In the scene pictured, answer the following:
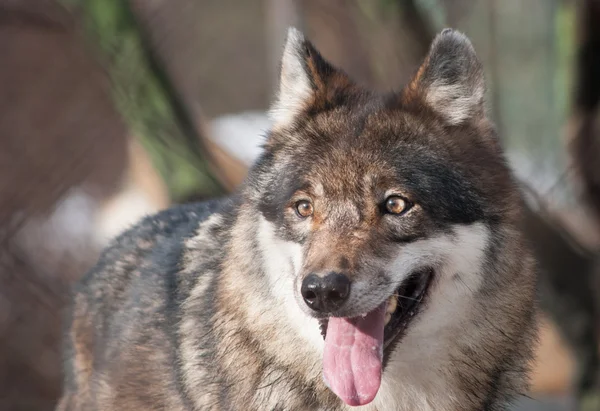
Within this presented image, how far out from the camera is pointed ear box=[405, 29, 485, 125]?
11.1ft

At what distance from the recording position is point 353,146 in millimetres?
3283

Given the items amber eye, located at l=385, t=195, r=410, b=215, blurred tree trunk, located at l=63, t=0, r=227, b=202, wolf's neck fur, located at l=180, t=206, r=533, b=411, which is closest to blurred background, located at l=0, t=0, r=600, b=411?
blurred tree trunk, located at l=63, t=0, r=227, b=202

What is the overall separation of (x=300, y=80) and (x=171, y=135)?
9.36 feet

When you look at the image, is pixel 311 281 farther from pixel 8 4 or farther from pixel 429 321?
pixel 8 4

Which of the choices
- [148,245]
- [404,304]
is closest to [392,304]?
[404,304]

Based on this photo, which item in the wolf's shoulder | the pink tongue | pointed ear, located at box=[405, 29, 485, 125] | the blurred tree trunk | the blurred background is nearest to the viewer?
the pink tongue

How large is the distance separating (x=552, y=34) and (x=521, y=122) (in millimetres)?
1129

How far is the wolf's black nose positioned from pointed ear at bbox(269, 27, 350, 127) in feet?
3.10

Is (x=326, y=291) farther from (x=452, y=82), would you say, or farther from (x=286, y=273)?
(x=452, y=82)

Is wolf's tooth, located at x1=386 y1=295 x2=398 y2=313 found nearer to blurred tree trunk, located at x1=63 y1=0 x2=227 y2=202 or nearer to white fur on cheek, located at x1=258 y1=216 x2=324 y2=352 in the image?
white fur on cheek, located at x1=258 y1=216 x2=324 y2=352

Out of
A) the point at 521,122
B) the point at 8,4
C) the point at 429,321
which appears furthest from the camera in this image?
the point at 521,122

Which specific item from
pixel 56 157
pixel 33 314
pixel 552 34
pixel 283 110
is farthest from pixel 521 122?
pixel 283 110

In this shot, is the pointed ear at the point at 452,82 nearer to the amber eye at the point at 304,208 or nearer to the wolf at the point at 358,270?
the wolf at the point at 358,270

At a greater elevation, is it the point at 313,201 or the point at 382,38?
the point at 382,38
